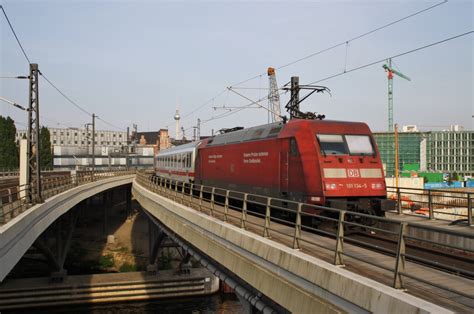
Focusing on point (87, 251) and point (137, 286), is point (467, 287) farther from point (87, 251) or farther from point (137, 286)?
point (87, 251)

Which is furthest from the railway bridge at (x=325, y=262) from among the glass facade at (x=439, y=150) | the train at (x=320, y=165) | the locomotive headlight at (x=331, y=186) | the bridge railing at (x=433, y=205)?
the glass facade at (x=439, y=150)

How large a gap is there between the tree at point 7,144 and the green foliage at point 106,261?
3684 centimetres

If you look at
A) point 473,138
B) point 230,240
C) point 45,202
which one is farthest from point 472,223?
point 473,138

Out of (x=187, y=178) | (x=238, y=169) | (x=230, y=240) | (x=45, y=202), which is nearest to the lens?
(x=230, y=240)

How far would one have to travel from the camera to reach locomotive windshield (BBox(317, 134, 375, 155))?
1400 cm

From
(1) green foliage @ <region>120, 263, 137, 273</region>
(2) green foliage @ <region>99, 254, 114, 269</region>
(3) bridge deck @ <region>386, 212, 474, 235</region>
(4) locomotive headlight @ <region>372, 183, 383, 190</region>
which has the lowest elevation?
(1) green foliage @ <region>120, 263, 137, 273</region>

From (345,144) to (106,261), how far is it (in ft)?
126

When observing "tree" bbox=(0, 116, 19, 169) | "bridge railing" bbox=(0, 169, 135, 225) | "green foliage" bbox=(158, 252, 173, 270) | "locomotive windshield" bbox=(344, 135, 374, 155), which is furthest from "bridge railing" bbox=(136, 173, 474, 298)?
"tree" bbox=(0, 116, 19, 169)

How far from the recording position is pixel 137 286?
38.2m

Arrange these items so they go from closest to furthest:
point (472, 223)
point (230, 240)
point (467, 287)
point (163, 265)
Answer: point (467, 287) < point (230, 240) < point (472, 223) < point (163, 265)

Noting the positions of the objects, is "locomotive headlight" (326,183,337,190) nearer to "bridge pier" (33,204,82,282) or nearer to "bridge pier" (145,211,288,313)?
"bridge pier" (145,211,288,313)

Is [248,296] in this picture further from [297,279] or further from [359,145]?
[359,145]

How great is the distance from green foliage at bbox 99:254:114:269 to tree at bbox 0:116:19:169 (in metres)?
36.8

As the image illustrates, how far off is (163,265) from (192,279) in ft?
21.2
